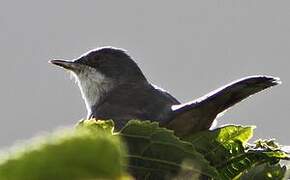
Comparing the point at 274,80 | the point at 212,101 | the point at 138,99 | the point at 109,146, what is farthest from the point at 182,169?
the point at 138,99

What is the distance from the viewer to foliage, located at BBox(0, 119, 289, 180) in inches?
11.5

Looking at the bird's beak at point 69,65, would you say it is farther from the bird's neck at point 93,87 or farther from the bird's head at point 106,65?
the bird's neck at point 93,87

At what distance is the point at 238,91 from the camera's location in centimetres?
523

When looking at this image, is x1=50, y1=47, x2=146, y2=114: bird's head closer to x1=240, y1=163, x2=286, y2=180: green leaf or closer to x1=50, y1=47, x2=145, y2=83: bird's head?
x1=50, y1=47, x2=145, y2=83: bird's head

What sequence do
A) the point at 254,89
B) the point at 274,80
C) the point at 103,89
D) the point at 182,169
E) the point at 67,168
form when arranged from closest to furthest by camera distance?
the point at 67,168 < the point at 182,169 < the point at 274,80 < the point at 254,89 < the point at 103,89

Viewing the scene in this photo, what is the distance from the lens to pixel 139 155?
40.4 inches

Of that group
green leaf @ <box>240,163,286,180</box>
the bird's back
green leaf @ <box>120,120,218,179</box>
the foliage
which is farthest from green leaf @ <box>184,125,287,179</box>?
the bird's back

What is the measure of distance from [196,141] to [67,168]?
164 centimetres

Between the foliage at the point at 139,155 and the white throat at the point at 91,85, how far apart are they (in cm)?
762

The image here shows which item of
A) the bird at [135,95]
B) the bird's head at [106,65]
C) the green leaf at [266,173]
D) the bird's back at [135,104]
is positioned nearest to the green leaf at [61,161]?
the green leaf at [266,173]

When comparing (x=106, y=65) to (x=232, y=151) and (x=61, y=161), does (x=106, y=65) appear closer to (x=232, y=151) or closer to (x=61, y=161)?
(x=232, y=151)

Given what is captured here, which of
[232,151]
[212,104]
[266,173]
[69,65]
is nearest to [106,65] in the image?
[69,65]

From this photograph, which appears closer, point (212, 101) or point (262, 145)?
point (262, 145)

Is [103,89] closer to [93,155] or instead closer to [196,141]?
[196,141]
